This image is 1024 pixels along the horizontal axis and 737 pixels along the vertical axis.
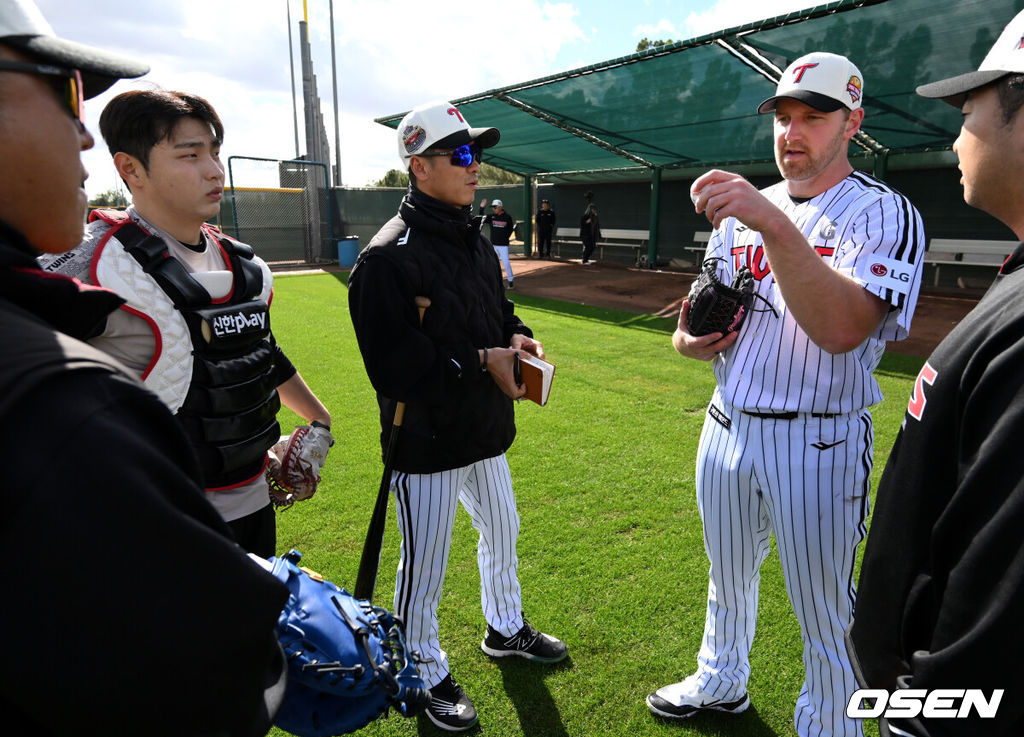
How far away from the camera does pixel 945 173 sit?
13539mm

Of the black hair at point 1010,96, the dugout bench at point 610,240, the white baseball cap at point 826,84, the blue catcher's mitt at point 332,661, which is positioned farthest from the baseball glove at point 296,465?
the dugout bench at point 610,240

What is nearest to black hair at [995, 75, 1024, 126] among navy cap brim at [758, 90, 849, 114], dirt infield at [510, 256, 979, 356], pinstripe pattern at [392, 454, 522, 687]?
navy cap brim at [758, 90, 849, 114]

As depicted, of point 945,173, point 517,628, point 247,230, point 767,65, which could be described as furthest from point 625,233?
point 517,628

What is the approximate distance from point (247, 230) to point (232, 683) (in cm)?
1915

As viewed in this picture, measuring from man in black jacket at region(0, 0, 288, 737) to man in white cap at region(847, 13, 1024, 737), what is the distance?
3.59ft

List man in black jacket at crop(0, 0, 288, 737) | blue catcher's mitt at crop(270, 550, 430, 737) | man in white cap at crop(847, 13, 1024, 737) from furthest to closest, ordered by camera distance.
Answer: blue catcher's mitt at crop(270, 550, 430, 737) → man in white cap at crop(847, 13, 1024, 737) → man in black jacket at crop(0, 0, 288, 737)

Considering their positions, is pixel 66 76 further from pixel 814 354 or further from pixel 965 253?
pixel 965 253

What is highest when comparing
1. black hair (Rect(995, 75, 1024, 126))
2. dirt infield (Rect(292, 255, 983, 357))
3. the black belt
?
black hair (Rect(995, 75, 1024, 126))

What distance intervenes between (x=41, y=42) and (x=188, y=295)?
114cm

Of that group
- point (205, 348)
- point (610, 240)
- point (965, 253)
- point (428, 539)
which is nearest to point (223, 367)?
point (205, 348)

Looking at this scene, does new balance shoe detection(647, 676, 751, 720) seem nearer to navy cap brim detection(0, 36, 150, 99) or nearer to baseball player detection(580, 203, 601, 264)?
navy cap brim detection(0, 36, 150, 99)

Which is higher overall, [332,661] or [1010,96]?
[1010,96]

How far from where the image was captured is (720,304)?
2094mm

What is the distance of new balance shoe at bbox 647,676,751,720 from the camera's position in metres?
2.32
